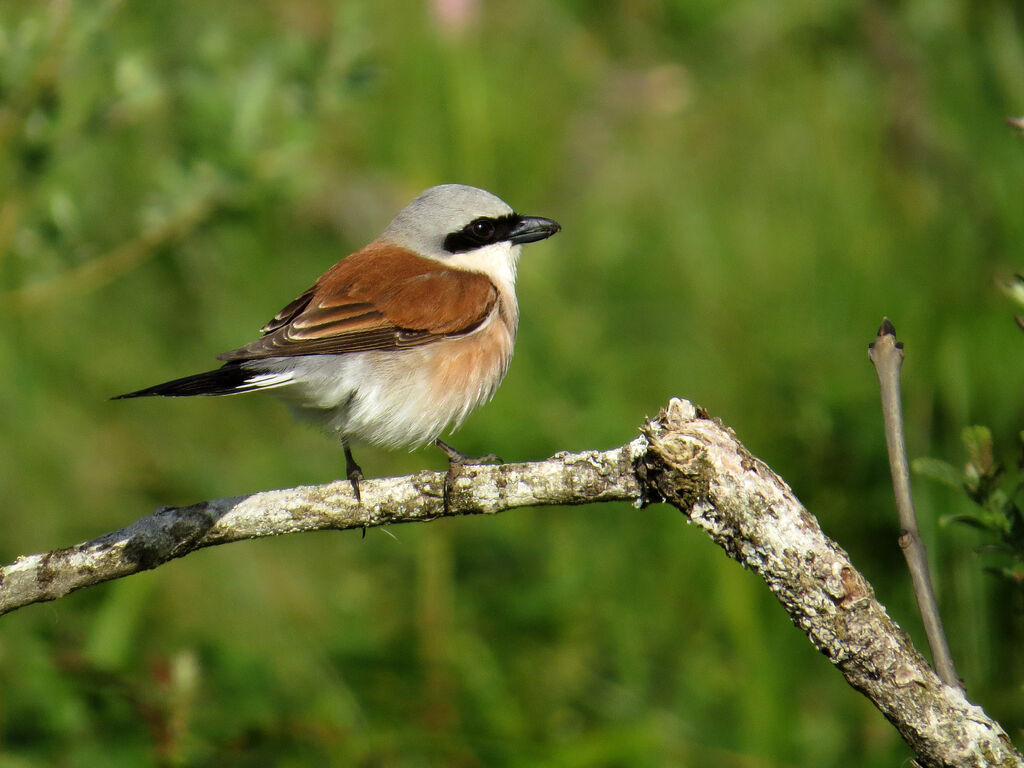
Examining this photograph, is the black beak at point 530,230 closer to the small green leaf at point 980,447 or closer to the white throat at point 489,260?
the white throat at point 489,260

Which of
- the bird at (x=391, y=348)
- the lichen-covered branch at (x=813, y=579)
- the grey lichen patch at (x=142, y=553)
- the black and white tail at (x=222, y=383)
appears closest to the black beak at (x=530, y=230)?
the bird at (x=391, y=348)

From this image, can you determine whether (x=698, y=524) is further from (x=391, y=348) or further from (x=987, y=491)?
(x=391, y=348)

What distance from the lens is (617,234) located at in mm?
4664

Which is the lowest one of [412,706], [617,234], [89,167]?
[412,706]

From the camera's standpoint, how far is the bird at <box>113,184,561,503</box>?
291 cm

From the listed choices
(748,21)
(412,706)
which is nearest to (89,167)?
(412,706)

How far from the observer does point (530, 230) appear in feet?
11.5

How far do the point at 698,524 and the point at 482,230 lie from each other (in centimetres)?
188

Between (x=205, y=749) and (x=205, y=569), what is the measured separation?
4.50ft

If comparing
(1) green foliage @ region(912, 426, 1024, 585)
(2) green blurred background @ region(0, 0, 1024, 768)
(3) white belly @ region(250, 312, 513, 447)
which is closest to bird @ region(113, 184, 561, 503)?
(3) white belly @ region(250, 312, 513, 447)

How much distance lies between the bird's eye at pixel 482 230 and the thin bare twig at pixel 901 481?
206 cm

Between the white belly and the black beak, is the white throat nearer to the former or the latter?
the black beak

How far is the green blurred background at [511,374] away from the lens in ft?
10.7

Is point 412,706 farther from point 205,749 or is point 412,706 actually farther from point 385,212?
point 385,212
